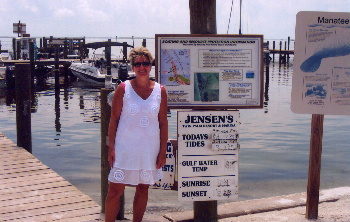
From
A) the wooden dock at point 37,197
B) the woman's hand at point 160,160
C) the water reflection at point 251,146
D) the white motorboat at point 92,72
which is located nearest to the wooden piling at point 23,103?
the wooden dock at point 37,197

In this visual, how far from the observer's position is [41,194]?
5520 millimetres

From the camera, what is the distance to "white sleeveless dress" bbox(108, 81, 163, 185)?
3721 millimetres

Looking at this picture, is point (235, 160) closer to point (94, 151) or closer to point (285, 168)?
point (285, 168)

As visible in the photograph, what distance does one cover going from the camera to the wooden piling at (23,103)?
26.3ft

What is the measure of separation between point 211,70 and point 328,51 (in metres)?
1.07

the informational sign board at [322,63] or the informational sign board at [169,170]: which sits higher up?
the informational sign board at [322,63]

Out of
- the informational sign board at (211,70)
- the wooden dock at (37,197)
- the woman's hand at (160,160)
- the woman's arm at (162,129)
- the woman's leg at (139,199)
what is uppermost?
the informational sign board at (211,70)

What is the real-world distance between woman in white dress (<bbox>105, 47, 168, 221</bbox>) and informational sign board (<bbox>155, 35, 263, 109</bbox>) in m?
0.39

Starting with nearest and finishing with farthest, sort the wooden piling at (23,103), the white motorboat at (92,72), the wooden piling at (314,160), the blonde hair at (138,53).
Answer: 1. the blonde hair at (138,53)
2. the wooden piling at (314,160)
3. the wooden piling at (23,103)
4. the white motorboat at (92,72)

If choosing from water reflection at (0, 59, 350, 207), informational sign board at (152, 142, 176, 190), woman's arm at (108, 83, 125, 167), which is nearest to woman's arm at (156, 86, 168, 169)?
woman's arm at (108, 83, 125, 167)

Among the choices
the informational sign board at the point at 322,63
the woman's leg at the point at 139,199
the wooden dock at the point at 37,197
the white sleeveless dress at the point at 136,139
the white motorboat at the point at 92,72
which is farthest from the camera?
the white motorboat at the point at 92,72

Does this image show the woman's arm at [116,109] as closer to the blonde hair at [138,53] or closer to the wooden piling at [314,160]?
the blonde hair at [138,53]

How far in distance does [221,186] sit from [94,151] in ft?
26.5

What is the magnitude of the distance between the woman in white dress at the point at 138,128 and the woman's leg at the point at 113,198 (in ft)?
0.09
